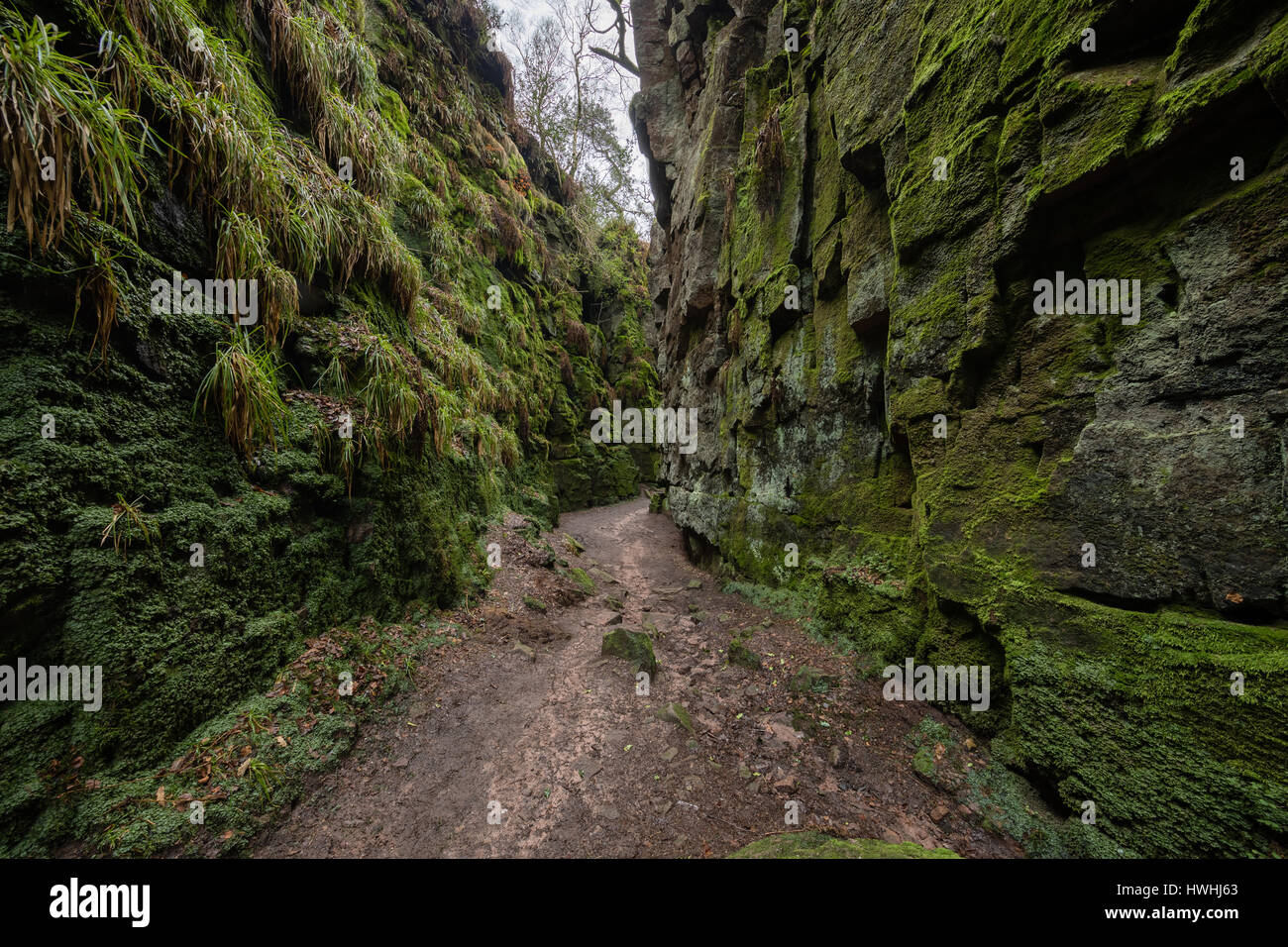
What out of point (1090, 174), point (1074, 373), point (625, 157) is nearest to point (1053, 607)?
point (1074, 373)

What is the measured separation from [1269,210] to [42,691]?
Answer: 26.5 ft

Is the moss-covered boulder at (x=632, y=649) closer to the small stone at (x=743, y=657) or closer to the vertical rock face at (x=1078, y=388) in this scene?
the small stone at (x=743, y=657)

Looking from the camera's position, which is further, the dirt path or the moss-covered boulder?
the moss-covered boulder

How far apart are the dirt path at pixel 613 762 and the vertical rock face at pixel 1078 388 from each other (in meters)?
0.90

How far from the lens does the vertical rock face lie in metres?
2.45

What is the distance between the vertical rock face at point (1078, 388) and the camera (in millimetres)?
2453

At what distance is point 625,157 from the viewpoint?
22.9 metres

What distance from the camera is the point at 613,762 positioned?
389cm

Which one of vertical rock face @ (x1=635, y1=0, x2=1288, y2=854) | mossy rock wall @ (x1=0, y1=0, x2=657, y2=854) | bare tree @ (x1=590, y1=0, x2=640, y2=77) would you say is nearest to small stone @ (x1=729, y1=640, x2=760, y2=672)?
vertical rock face @ (x1=635, y1=0, x2=1288, y2=854)

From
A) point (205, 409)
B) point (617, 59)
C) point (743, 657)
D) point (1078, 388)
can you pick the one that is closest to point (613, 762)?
point (743, 657)

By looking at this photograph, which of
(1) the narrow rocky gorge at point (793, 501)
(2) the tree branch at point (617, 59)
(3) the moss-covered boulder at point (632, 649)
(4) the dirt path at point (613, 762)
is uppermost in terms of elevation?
(2) the tree branch at point (617, 59)

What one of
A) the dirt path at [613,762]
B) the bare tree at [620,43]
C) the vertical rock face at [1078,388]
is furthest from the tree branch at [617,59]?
the dirt path at [613,762]

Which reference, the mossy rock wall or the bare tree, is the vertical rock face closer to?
the mossy rock wall

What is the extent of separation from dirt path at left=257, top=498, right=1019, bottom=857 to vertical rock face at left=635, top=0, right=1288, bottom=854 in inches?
35.5
